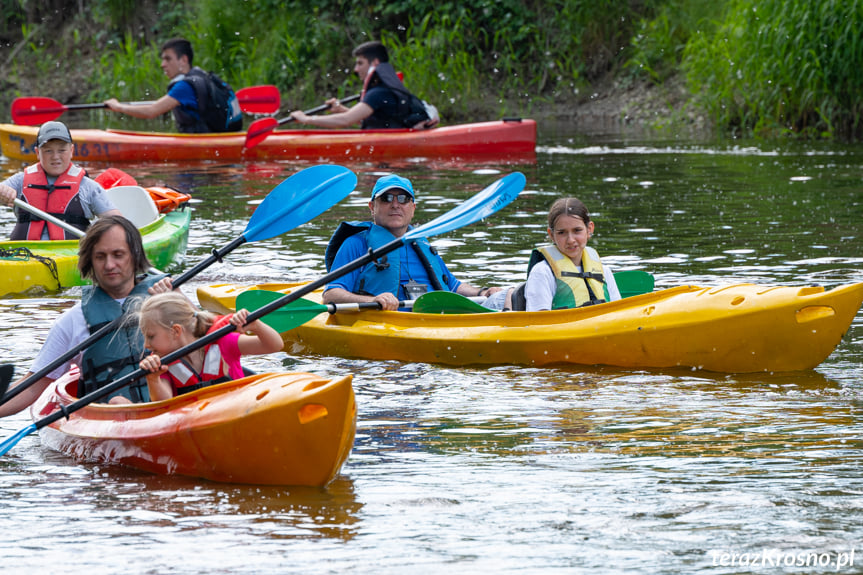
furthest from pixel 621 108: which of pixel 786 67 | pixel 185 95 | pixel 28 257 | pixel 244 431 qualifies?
pixel 244 431

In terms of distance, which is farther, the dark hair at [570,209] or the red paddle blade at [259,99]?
the red paddle blade at [259,99]

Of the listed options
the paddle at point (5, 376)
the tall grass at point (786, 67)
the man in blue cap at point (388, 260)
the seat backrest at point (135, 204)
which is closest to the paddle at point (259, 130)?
the tall grass at point (786, 67)

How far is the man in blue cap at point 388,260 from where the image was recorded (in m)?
5.50

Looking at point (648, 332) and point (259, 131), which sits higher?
point (259, 131)

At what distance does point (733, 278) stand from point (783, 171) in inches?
197

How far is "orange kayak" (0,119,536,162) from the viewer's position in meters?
13.4

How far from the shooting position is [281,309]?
17.4 feet

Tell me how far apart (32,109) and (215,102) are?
85.3 inches

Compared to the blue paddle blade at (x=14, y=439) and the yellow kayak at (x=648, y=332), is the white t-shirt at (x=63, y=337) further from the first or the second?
the yellow kayak at (x=648, y=332)

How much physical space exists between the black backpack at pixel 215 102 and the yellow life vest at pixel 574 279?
8.08 meters

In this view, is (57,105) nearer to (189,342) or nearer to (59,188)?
(59,188)

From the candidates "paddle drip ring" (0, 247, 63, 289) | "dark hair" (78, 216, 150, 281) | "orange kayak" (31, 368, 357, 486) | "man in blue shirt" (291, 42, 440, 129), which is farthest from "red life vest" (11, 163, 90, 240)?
"man in blue shirt" (291, 42, 440, 129)

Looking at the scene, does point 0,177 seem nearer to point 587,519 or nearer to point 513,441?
point 513,441

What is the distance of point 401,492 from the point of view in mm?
3725
